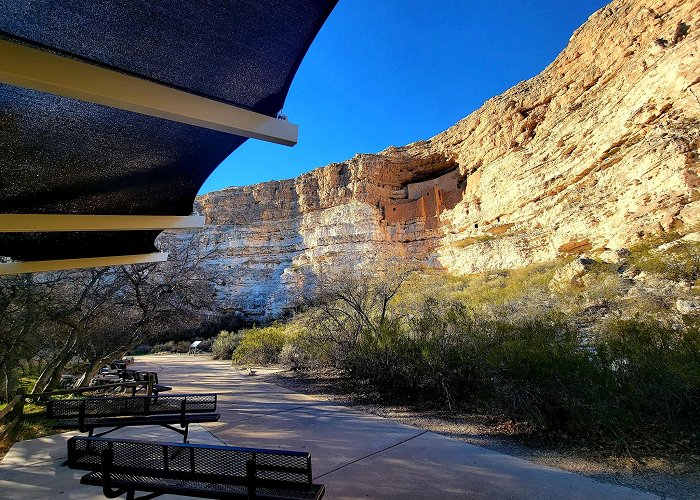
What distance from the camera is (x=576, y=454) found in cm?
305

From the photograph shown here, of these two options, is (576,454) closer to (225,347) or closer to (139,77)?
(139,77)

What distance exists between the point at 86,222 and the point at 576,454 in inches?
190

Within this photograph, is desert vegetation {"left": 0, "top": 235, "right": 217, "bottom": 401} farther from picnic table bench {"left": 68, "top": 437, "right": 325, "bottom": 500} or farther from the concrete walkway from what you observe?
picnic table bench {"left": 68, "top": 437, "right": 325, "bottom": 500}

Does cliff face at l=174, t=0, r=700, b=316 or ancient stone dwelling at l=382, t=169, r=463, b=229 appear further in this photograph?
ancient stone dwelling at l=382, t=169, r=463, b=229

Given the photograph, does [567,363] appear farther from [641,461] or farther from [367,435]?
[367,435]

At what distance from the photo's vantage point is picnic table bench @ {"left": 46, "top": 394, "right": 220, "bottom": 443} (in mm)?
3387

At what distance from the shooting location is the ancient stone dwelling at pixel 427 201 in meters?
28.0

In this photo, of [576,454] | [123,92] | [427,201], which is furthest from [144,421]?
[427,201]

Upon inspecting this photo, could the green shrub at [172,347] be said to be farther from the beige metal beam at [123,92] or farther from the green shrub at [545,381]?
the beige metal beam at [123,92]

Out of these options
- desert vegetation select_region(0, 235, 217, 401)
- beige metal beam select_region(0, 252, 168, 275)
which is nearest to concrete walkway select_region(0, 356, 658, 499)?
desert vegetation select_region(0, 235, 217, 401)

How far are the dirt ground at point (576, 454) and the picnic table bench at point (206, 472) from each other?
2050mm

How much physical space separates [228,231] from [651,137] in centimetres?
2902

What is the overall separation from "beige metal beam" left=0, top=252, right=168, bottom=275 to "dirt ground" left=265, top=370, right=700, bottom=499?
385 cm

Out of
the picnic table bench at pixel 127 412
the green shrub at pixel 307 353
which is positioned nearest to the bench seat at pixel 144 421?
the picnic table bench at pixel 127 412
